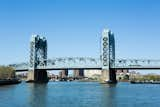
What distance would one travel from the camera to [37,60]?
162750 mm

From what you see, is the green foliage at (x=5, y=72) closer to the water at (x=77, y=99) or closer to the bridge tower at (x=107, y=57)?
the bridge tower at (x=107, y=57)

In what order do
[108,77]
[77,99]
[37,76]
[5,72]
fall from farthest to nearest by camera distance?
[37,76], [5,72], [108,77], [77,99]

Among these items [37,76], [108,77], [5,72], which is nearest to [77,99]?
[108,77]

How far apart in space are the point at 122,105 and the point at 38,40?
4757 inches

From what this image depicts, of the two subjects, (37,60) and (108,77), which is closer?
(108,77)

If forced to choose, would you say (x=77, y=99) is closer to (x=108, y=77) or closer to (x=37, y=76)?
(x=108, y=77)

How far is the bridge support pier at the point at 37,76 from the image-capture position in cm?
14750

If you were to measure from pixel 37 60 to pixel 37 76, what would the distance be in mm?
13061

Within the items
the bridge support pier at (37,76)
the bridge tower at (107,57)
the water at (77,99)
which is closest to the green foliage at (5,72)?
the bridge support pier at (37,76)

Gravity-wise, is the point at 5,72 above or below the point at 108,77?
above

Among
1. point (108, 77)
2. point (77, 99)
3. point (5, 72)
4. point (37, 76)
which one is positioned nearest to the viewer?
point (77, 99)

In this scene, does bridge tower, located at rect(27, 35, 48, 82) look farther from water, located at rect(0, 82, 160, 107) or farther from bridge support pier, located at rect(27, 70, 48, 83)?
water, located at rect(0, 82, 160, 107)

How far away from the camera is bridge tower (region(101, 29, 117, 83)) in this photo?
13325 cm

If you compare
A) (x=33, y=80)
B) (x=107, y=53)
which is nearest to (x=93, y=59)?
(x=107, y=53)
